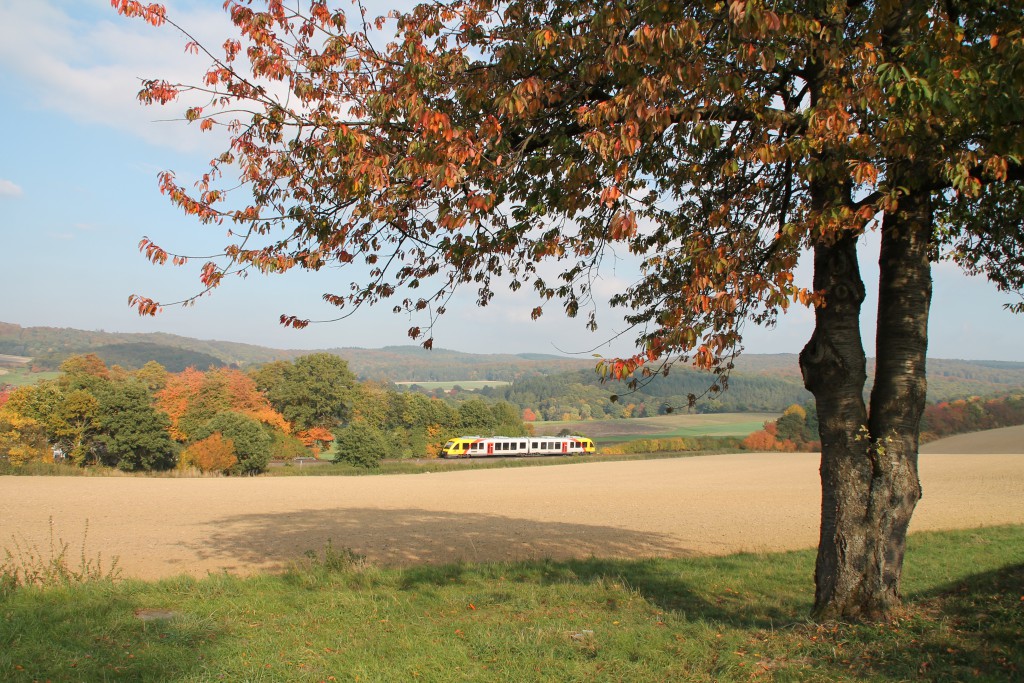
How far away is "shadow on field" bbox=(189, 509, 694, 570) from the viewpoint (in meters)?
14.8

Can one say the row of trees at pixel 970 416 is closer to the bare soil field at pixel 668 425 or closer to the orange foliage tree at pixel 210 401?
the bare soil field at pixel 668 425

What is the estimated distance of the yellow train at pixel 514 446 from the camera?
2608 inches

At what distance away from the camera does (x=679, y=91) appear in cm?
632

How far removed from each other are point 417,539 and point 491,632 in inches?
458

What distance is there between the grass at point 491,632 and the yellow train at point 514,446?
56.4 meters

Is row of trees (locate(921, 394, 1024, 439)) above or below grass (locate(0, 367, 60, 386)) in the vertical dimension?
above

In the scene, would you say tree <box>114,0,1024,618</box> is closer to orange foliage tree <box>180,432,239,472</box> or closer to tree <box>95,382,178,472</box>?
orange foliage tree <box>180,432,239,472</box>

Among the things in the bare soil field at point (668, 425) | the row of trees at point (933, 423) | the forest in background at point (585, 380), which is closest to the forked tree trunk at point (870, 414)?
the forest in background at point (585, 380)

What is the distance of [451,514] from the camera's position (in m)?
24.6

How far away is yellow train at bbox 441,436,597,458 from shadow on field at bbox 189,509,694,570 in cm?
4200

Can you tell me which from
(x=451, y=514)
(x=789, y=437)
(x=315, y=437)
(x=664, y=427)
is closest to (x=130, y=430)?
(x=315, y=437)

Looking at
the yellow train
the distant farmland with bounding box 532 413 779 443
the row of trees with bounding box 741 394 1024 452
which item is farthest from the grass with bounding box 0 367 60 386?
the row of trees with bounding box 741 394 1024 452

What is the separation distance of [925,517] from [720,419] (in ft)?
235

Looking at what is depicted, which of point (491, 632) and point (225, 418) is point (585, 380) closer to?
point (225, 418)
